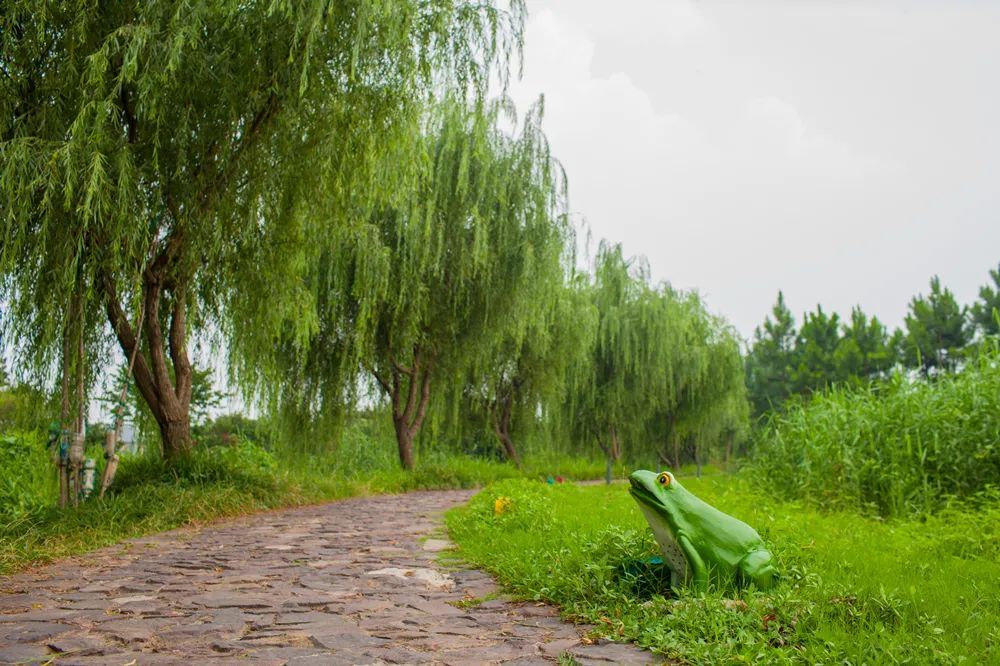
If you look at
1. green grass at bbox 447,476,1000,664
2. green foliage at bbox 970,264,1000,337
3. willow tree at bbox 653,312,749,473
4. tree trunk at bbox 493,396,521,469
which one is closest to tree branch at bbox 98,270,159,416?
green grass at bbox 447,476,1000,664

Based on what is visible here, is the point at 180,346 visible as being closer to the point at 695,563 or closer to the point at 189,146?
the point at 189,146

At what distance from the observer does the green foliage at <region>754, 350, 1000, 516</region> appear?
23.6ft

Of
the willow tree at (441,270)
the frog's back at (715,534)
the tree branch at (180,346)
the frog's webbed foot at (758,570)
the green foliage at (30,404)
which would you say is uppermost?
the willow tree at (441,270)

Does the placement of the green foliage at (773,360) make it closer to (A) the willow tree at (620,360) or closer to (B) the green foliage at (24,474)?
(A) the willow tree at (620,360)

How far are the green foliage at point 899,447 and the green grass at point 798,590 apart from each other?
1028 mm

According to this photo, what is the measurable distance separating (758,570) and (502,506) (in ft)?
12.4

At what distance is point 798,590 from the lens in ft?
11.3

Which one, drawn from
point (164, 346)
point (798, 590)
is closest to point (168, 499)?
point (164, 346)

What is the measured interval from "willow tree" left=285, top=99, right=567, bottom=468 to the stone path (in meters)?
6.18

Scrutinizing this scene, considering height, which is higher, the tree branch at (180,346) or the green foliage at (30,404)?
the tree branch at (180,346)

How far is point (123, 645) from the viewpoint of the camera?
3.06m

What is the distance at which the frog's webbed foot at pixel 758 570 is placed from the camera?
3.52 m

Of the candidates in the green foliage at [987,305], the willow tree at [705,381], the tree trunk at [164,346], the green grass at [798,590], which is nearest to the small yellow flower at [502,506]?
the green grass at [798,590]

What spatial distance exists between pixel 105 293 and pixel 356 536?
10.6 feet
